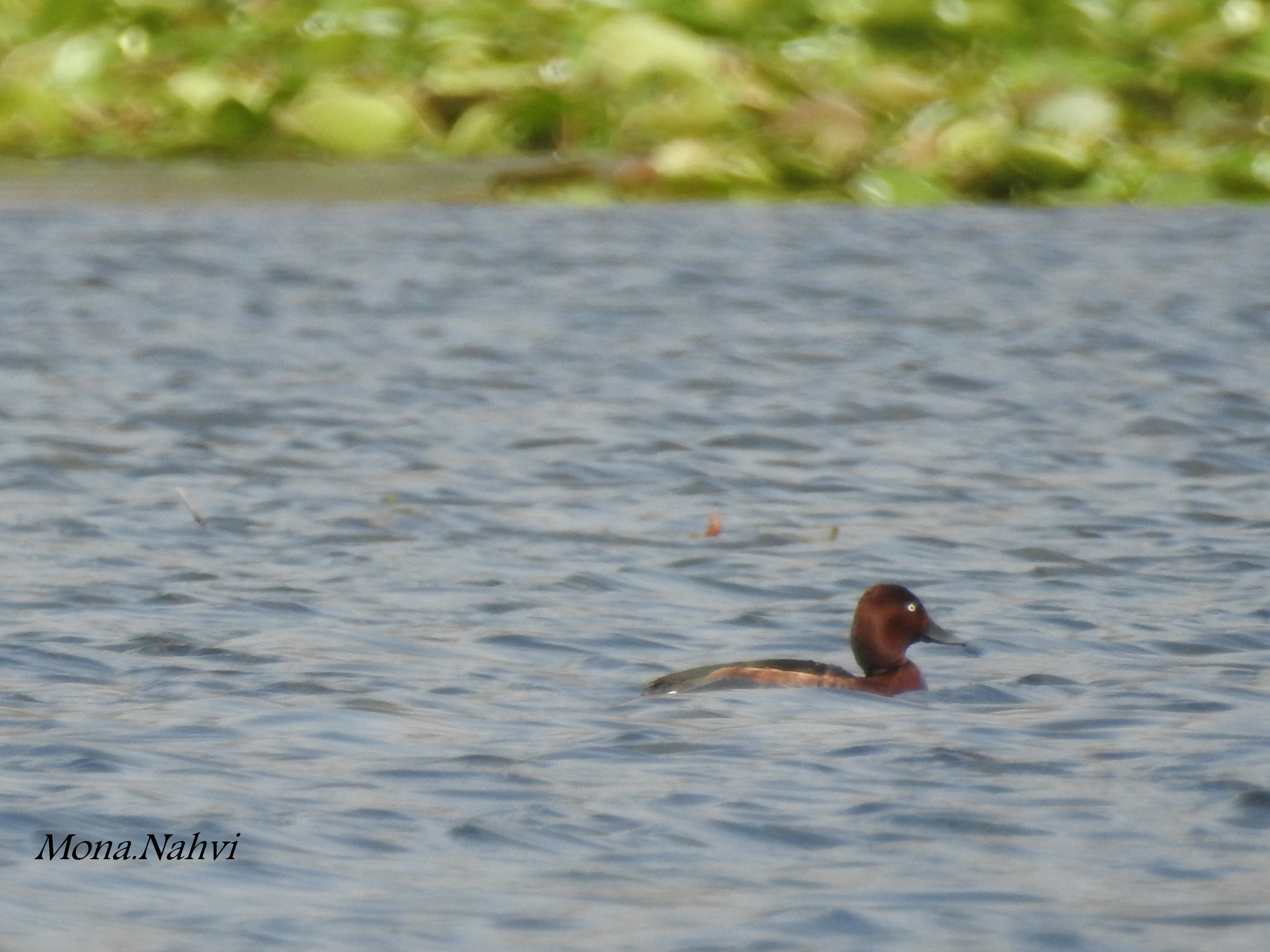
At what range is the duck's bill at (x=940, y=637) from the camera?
288 inches

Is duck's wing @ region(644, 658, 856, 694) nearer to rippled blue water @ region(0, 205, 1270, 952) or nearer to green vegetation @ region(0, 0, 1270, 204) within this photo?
rippled blue water @ region(0, 205, 1270, 952)

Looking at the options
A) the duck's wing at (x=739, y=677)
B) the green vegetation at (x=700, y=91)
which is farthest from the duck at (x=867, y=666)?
the green vegetation at (x=700, y=91)

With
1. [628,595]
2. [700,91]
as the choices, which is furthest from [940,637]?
[700,91]

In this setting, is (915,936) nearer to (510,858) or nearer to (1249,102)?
(510,858)

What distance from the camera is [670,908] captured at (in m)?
5.02

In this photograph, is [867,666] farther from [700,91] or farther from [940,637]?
[700,91]

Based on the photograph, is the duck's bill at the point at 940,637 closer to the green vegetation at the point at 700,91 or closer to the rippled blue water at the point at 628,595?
the rippled blue water at the point at 628,595

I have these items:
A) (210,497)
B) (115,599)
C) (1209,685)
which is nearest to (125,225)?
(210,497)

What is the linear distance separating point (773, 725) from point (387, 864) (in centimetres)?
154

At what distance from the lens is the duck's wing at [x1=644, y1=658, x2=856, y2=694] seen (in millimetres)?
6789

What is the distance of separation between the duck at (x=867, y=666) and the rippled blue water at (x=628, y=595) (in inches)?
2.1

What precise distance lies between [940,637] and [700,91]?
1426cm

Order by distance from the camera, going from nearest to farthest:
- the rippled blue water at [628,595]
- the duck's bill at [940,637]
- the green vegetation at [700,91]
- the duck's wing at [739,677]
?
the rippled blue water at [628,595] < the duck's wing at [739,677] < the duck's bill at [940,637] < the green vegetation at [700,91]

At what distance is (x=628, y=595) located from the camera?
8.41 meters
